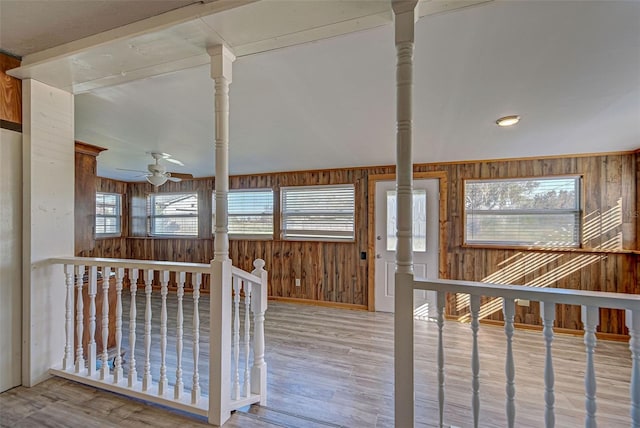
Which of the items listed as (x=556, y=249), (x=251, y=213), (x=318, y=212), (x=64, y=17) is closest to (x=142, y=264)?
(x=64, y=17)

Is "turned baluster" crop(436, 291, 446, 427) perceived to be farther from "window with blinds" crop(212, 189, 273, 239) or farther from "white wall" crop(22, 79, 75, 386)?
"window with blinds" crop(212, 189, 273, 239)

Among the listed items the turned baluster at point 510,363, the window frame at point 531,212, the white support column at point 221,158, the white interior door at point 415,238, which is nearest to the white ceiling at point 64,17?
the white support column at point 221,158

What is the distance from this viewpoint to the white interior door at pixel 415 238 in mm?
3969

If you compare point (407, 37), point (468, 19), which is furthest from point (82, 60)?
point (468, 19)

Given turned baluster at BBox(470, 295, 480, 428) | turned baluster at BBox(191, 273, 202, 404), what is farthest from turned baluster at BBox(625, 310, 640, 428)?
turned baluster at BBox(191, 273, 202, 404)

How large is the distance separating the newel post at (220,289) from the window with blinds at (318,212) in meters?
3.01

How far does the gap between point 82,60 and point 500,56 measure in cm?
241

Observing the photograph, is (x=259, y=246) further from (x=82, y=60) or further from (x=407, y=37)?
(x=407, y=37)

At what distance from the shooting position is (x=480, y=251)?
12.4ft

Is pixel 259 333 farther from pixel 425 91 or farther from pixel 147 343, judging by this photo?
pixel 425 91

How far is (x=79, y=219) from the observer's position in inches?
103

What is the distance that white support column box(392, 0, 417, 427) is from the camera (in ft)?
3.87

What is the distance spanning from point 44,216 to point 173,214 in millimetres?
3776

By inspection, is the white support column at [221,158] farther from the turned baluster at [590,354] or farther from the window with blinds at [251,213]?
the window with blinds at [251,213]
